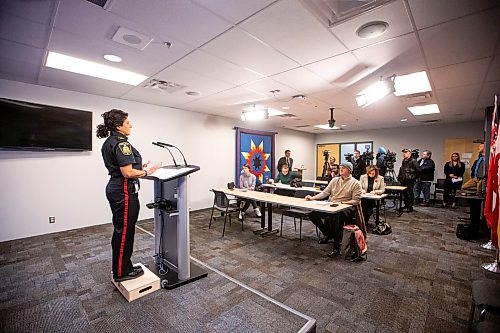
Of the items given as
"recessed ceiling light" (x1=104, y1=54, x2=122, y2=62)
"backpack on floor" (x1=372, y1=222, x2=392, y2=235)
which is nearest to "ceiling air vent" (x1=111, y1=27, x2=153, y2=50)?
"recessed ceiling light" (x1=104, y1=54, x2=122, y2=62)

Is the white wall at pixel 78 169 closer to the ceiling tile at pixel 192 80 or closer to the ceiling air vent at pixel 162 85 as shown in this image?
the ceiling air vent at pixel 162 85

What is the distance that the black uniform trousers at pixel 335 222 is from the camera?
3.29 meters

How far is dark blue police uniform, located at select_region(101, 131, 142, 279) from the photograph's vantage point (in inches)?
83.0

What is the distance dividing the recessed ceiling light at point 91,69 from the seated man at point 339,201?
3328mm

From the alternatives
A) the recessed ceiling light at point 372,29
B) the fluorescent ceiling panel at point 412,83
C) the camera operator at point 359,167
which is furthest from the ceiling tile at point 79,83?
the camera operator at point 359,167

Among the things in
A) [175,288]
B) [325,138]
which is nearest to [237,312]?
[175,288]

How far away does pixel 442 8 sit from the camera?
177cm

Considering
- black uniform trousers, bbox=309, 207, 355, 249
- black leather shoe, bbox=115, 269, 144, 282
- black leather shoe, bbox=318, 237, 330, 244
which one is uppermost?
black uniform trousers, bbox=309, 207, 355, 249

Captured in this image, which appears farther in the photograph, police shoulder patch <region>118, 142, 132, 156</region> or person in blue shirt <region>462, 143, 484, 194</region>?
person in blue shirt <region>462, 143, 484, 194</region>

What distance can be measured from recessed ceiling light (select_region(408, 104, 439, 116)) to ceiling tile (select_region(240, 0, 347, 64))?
3.76 metres

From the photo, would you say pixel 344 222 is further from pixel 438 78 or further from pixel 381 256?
pixel 438 78

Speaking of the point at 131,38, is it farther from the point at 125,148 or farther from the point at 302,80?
the point at 302,80

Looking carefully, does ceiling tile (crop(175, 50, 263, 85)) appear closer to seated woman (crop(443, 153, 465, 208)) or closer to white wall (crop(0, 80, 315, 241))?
white wall (crop(0, 80, 315, 241))

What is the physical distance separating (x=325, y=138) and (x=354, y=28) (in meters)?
8.50
